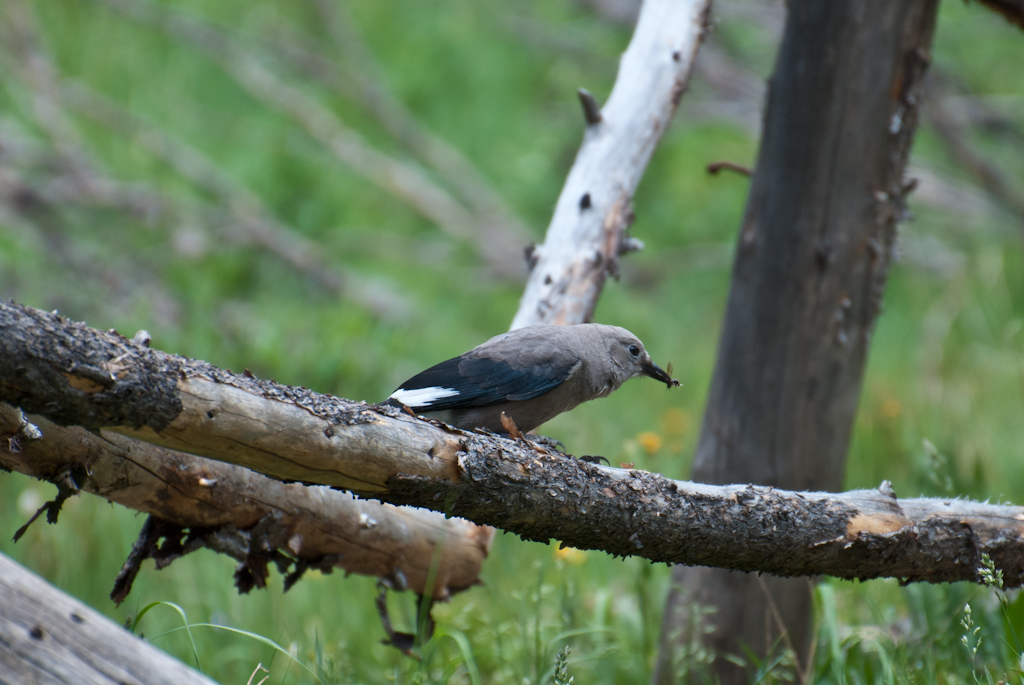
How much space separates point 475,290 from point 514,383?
6163 millimetres

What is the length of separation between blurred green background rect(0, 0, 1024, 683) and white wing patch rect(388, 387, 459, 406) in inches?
29.1

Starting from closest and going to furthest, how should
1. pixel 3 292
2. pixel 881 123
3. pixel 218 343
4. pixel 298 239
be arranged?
pixel 881 123 < pixel 218 343 < pixel 3 292 < pixel 298 239

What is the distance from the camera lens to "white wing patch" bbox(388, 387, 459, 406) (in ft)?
9.00

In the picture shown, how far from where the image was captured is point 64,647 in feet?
4.66

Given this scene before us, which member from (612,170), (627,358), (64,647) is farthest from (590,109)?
(64,647)

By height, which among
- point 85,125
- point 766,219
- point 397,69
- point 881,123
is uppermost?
point 397,69

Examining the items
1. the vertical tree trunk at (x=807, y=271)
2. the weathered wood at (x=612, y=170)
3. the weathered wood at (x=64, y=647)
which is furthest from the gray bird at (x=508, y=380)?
the weathered wood at (x=64, y=647)

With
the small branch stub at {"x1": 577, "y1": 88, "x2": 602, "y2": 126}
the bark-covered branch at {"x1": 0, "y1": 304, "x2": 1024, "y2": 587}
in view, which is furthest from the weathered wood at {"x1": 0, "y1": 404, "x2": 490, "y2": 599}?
the small branch stub at {"x1": 577, "y1": 88, "x2": 602, "y2": 126}

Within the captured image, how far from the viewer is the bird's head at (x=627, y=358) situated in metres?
3.19

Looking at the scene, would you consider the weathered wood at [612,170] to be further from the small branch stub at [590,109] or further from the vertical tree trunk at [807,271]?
the vertical tree trunk at [807,271]

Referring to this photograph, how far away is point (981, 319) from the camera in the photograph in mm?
6004

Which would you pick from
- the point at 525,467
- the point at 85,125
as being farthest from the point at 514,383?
the point at 85,125

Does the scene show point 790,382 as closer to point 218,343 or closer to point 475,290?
point 218,343

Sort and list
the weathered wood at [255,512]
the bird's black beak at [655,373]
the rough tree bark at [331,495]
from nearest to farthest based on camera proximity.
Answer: the weathered wood at [255,512], the rough tree bark at [331,495], the bird's black beak at [655,373]
